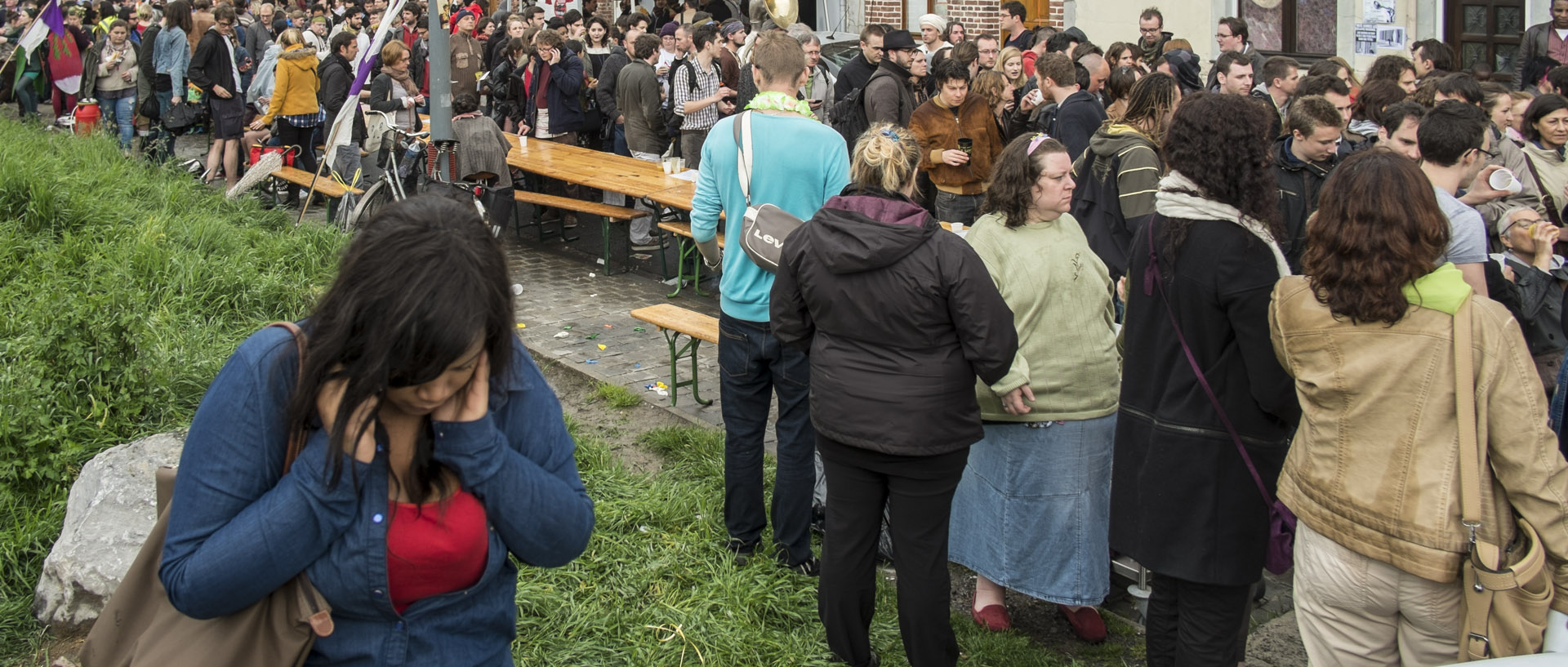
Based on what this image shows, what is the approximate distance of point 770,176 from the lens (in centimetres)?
462

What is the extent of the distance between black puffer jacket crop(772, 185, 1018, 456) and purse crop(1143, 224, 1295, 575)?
0.42 metres

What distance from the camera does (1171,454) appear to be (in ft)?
11.6

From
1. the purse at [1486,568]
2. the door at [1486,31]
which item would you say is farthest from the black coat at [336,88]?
the purse at [1486,568]

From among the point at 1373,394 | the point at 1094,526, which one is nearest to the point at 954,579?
the point at 1094,526

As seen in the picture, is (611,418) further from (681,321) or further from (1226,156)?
(1226,156)

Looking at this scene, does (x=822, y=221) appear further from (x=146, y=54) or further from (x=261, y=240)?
(x=146, y=54)

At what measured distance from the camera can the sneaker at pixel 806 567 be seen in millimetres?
4711

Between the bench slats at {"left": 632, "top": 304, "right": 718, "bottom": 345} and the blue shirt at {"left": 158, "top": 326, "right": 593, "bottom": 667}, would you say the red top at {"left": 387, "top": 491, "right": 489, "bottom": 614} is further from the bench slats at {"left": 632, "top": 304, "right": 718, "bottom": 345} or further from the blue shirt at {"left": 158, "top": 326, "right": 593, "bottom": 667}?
the bench slats at {"left": 632, "top": 304, "right": 718, "bottom": 345}

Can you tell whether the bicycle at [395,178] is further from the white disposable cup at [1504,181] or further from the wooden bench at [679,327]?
the white disposable cup at [1504,181]

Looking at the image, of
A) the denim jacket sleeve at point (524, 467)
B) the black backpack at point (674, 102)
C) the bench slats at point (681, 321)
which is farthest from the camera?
the black backpack at point (674, 102)

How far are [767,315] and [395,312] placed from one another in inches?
108

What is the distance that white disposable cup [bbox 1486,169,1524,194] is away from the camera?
5168 mm

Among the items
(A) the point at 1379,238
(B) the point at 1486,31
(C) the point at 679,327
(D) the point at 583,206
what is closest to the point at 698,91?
(D) the point at 583,206

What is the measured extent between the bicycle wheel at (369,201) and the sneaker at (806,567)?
237 inches
